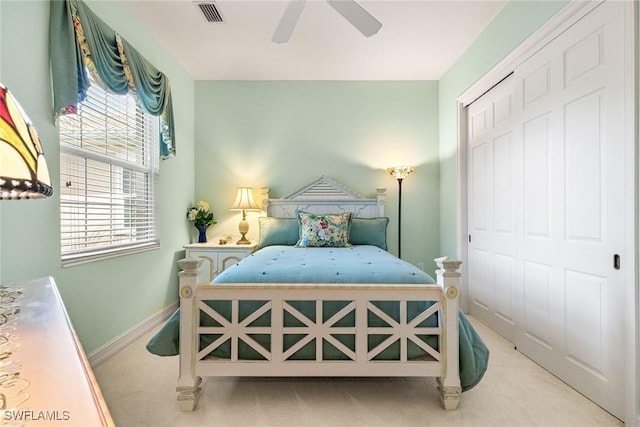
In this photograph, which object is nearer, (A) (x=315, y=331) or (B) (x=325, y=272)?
(A) (x=315, y=331)

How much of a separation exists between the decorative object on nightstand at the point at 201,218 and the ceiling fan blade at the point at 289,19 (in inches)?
87.3

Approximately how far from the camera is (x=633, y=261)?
1.56 meters

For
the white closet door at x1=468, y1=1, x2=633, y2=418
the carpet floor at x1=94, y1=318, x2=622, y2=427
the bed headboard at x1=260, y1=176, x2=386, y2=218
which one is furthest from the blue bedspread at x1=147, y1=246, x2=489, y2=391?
the bed headboard at x1=260, y1=176, x2=386, y2=218

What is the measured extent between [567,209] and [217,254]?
3.16 meters

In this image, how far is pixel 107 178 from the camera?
2.49 meters

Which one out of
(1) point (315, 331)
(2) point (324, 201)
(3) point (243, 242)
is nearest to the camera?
(1) point (315, 331)

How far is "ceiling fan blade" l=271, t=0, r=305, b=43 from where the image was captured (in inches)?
76.8

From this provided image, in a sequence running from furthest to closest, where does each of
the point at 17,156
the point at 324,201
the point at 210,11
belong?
A: 1. the point at 324,201
2. the point at 210,11
3. the point at 17,156

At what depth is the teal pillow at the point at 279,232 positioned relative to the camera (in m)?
3.51

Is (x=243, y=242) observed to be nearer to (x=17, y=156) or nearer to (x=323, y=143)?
(x=323, y=143)

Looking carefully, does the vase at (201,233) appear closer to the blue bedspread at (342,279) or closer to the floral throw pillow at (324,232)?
the floral throw pillow at (324,232)

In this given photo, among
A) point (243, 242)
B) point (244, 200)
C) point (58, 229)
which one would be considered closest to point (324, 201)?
point (244, 200)

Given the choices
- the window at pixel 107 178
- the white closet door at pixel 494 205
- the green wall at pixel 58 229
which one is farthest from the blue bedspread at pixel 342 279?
the white closet door at pixel 494 205

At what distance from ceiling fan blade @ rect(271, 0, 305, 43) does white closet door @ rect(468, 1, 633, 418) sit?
1719 millimetres
